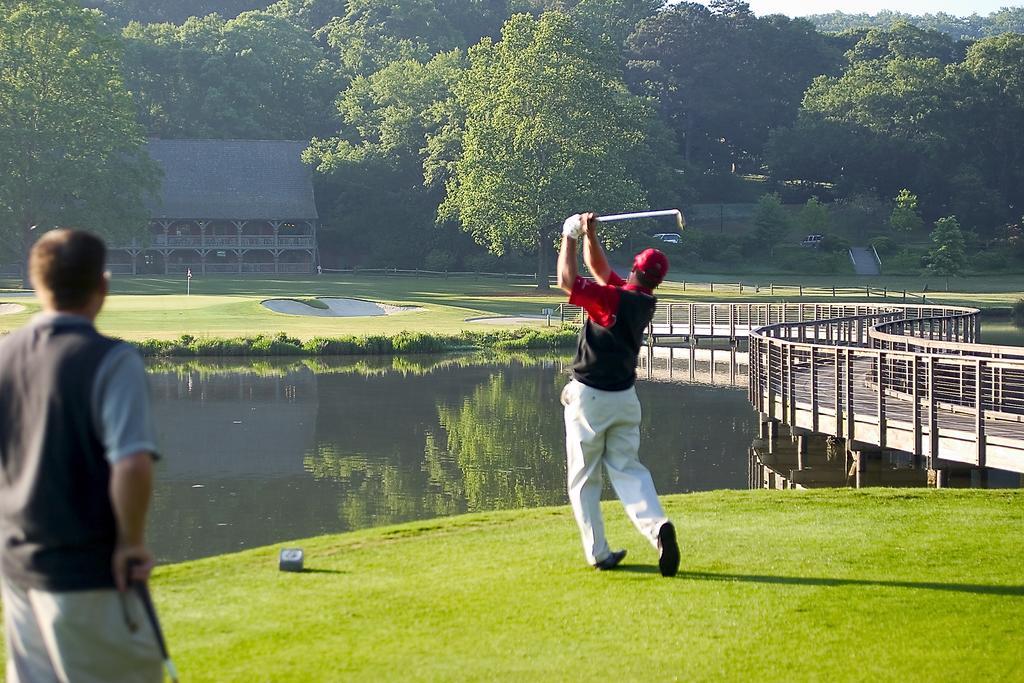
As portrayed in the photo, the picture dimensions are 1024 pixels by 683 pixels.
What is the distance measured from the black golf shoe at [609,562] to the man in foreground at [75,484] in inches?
178

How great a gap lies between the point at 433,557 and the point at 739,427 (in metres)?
15.6

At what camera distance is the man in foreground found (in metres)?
4.18

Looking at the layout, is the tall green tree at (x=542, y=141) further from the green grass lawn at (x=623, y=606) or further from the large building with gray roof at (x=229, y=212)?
the green grass lawn at (x=623, y=606)

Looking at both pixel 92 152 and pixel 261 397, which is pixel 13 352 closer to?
pixel 261 397

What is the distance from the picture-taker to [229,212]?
79.5m

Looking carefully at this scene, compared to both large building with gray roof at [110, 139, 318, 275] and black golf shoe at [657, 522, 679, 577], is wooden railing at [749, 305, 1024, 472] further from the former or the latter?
large building with gray roof at [110, 139, 318, 275]

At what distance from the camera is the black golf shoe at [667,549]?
8.09m

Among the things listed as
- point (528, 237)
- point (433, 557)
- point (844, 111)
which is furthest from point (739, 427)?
point (844, 111)

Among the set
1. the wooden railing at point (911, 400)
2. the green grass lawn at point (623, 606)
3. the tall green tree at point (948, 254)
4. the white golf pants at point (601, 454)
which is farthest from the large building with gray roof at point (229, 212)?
the white golf pants at point (601, 454)

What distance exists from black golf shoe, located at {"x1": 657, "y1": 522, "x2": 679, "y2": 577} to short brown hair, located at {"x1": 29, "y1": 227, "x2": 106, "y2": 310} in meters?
4.54

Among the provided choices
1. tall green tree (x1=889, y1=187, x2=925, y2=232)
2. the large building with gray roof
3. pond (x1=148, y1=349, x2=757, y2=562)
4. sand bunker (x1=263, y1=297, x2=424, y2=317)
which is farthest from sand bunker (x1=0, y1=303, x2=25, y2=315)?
tall green tree (x1=889, y1=187, x2=925, y2=232)

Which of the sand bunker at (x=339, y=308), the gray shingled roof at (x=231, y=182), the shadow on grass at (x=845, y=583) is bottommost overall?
the sand bunker at (x=339, y=308)

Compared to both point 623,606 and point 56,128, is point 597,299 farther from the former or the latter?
point 56,128

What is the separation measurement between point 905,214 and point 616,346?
74.0 m
